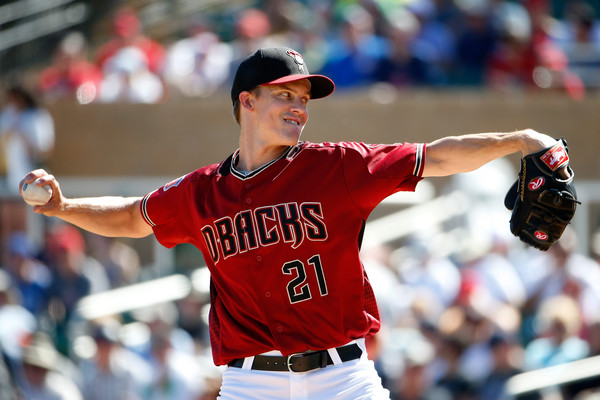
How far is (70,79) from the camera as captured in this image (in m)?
10.8

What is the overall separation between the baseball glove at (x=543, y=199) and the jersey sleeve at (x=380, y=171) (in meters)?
0.37

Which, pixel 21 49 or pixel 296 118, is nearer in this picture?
pixel 296 118

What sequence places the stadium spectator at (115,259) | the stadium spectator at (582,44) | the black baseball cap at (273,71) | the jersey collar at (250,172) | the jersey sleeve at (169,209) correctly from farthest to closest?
the stadium spectator at (582,44), the stadium spectator at (115,259), the jersey sleeve at (169,209), the jersey collar at (250,172), the black baseball cap at (273,71)

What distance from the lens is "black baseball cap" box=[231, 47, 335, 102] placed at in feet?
12.1

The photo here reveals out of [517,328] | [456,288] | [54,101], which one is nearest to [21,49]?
[54,101]

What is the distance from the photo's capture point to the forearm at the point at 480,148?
3436mm

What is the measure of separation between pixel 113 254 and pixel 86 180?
4.86ft

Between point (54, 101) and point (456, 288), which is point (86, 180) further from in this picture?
point (456, 288)

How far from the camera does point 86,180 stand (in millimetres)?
10539

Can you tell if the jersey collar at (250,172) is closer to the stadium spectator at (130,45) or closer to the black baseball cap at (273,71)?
the black baseball cap at (273,71)

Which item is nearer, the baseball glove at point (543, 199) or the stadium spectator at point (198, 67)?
the baseball glove at point (543, 199)

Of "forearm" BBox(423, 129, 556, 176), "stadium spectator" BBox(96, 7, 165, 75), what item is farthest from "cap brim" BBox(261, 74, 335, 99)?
"stadium spectator" BBox(96, 7, 165, 75)

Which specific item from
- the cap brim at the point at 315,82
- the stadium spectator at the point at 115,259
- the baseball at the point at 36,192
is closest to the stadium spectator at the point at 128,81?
the stadium spectator at the point at 115,259

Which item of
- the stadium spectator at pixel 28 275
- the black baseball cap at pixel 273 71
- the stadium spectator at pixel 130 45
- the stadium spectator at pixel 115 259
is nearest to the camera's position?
the black baseball cap at pixel 273 71
